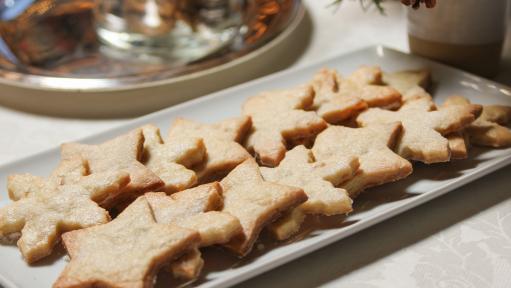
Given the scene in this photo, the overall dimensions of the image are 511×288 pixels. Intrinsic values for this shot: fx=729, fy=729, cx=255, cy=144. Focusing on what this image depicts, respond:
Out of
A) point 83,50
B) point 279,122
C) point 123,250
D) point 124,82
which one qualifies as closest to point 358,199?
point 279,122

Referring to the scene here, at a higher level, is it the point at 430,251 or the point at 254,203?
the point at 254,203

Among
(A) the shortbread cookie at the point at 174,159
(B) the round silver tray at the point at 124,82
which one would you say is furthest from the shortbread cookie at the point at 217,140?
(B) the round silver tray at the point at 124,82

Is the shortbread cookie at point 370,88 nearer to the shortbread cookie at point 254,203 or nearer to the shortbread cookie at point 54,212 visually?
the shortbread cookie at point 254,203

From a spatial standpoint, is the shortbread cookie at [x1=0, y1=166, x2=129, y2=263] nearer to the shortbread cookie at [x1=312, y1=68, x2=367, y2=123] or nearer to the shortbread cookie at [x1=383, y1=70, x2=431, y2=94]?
the shortbread cookie at [x1=312, y1=68, x2=367, y2=123]

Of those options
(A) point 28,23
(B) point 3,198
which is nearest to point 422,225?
(B) point 3,198

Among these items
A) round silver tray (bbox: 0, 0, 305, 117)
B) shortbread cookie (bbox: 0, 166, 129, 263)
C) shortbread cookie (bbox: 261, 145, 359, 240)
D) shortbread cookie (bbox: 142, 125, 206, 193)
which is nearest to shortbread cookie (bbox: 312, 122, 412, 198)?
shortbread cookie (bbox: 261, 145, 359, 240)

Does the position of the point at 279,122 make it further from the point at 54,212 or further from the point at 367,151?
the point at 54,212
